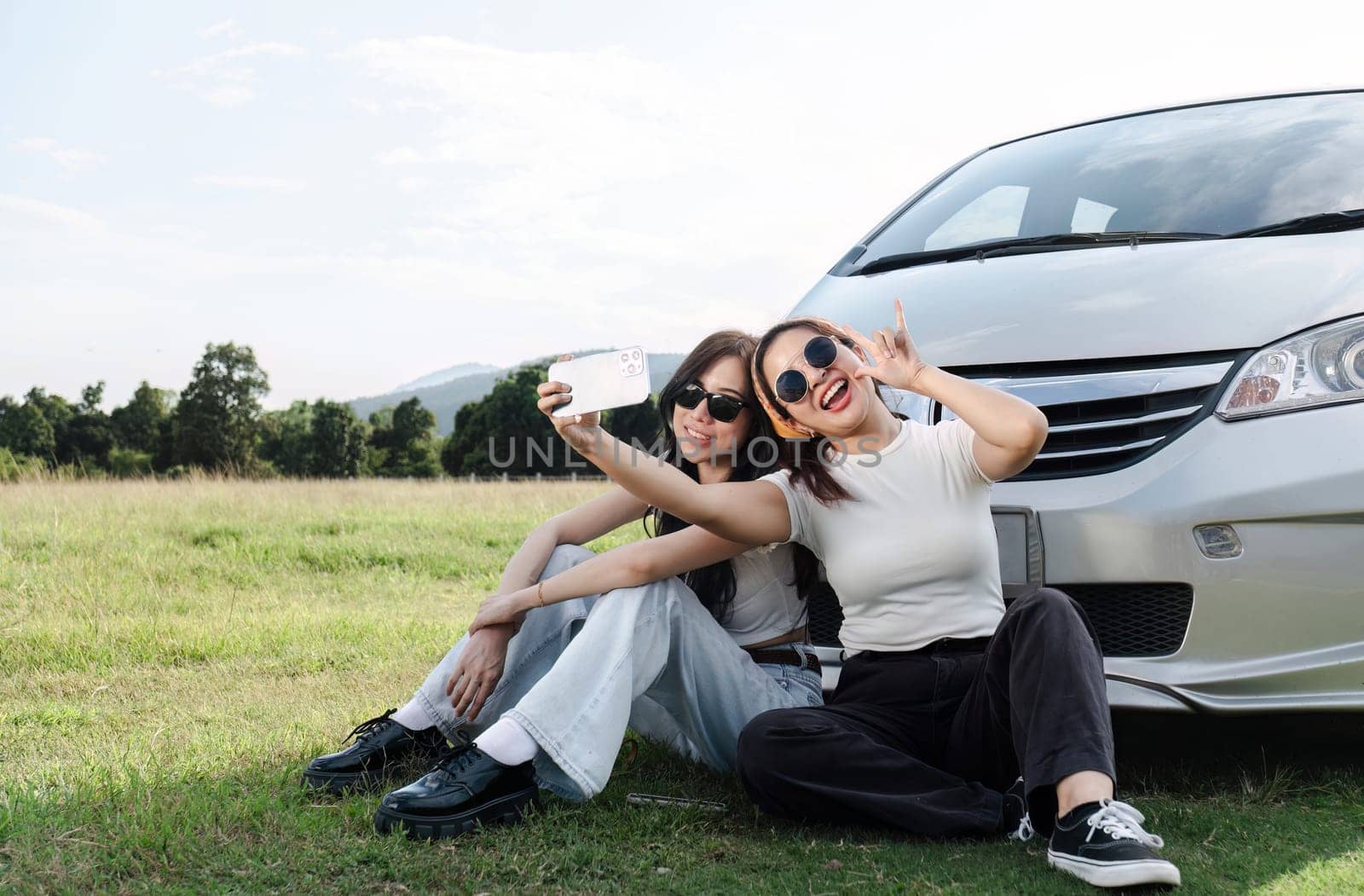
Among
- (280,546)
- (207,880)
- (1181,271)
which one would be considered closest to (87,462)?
(280,546)

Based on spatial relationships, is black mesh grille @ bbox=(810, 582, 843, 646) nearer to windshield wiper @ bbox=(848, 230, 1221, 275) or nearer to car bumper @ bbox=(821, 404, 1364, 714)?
car bumper @ bbox=(821, 404, 1364, 714)

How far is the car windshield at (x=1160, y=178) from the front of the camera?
299 centimetres

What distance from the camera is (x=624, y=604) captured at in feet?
7.98

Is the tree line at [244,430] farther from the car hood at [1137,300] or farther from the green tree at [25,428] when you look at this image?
the car hood at [1137,300]

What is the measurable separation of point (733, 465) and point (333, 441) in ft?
188

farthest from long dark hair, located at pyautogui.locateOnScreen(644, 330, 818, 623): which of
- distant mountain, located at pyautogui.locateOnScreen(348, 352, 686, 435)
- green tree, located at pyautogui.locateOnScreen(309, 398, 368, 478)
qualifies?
green tree, located at pyautogui.locateOnScreen(309, 398, 368, 478)

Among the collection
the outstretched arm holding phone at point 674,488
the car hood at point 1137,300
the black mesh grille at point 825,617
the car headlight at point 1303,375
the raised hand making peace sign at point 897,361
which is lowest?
the black mesh grille at point 825,617

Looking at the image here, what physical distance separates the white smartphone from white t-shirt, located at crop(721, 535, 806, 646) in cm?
69

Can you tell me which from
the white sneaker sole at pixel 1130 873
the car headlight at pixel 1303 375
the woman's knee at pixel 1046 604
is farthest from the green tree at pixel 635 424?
the car headlight at pixel 1303 375

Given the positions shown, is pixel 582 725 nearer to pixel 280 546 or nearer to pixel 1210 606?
pixel 1210 606

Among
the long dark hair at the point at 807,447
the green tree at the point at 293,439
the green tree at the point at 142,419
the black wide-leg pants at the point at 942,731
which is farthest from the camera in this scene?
the green tree at the point at 293,439

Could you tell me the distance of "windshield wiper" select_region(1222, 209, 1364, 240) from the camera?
8.95 ft

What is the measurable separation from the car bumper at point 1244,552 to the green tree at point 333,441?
5675 centimetres

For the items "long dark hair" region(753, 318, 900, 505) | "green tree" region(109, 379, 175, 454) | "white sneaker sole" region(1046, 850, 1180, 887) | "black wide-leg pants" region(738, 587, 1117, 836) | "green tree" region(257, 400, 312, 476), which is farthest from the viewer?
"green tree" region(257, 400, 312, 476)
